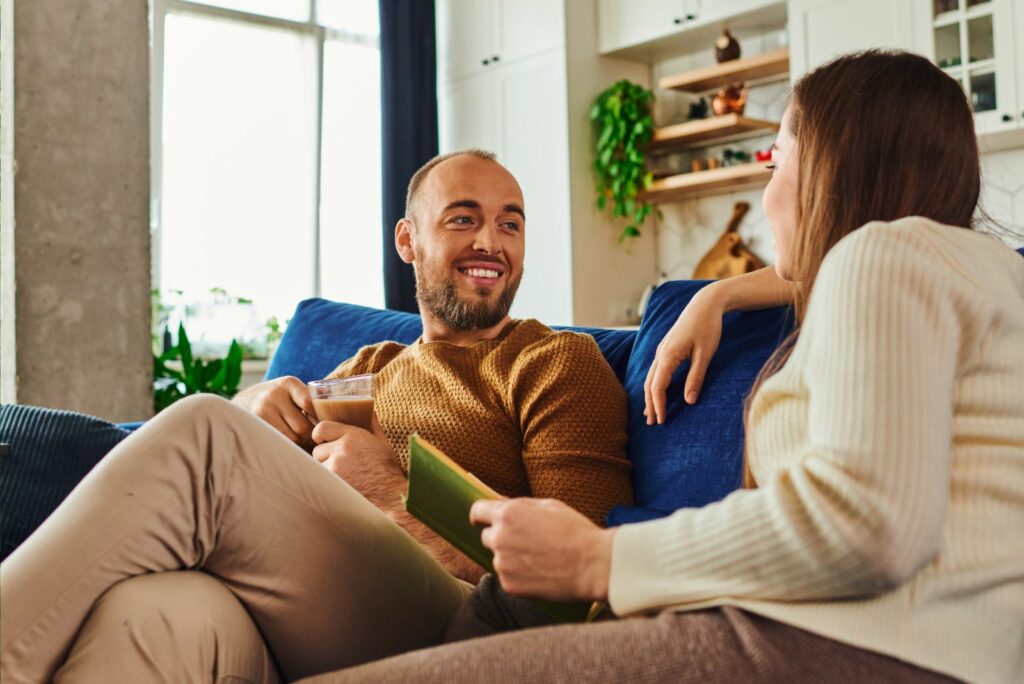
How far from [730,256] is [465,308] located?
3.06 metres

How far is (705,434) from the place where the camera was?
4.56 feet

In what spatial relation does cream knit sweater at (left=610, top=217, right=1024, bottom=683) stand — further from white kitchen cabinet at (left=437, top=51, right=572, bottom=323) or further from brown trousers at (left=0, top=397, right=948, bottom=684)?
white kitchen cabinet at (left=437, top=51, right=572, bottom=323)

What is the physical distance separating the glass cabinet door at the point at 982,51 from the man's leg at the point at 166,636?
11.2 feet

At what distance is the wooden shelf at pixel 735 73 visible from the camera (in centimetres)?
437

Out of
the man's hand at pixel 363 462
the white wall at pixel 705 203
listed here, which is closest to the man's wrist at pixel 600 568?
the man's hand at pixel 363 462

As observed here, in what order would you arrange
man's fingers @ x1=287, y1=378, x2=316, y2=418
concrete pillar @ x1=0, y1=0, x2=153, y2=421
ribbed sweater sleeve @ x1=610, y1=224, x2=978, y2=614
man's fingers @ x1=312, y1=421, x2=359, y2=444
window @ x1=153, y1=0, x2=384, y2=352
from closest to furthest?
ribbed sweater sleeve @ x1=610, y1=224, x2=978, y2=614 → man's fingers @ x1=312, y1=421, x2=359, y2=444 → man's fingers @ x1=287, y1=378, x2=316, y2=418 → concrete pillar @ x1=0, y1=0, x2=153, y2=421 → window @ x1=153, y1=0, x2=384, y2=352

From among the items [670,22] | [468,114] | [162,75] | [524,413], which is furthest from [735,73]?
[524,413]

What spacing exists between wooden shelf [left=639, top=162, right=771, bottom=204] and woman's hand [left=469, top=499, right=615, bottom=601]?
140 inches

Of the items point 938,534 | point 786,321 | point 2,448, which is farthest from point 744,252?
point 938,534

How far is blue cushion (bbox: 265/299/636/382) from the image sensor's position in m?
2.31

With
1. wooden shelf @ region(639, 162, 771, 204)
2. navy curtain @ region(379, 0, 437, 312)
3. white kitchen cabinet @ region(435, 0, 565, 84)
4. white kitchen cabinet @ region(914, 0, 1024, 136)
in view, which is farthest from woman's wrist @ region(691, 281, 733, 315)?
navy curtain @ region(379, 0, 437, 312)

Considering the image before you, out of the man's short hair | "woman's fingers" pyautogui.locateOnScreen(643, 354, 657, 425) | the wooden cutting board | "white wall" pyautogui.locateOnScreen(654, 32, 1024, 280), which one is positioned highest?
"white wall" pyautogui.locateOnScreen(654, 32, 1024, 280)

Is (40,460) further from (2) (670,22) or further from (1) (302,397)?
(2) (670,22)

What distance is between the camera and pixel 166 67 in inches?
187
